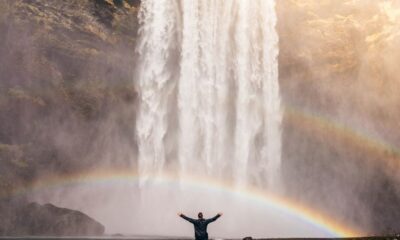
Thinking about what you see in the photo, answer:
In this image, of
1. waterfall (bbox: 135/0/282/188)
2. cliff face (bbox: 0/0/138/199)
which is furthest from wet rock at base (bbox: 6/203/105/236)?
waterfall (bbox: 135/0/282/188)

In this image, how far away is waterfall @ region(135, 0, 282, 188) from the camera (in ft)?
159

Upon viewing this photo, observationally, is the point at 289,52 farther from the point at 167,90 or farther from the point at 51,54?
the point at 51,54

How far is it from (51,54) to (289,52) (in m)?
24.0

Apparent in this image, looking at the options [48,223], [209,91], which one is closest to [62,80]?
[209,91]

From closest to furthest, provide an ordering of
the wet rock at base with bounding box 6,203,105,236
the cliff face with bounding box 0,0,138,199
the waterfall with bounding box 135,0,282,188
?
the wet rock at base with bounding box 6,203,105,236
the cliff face with bounding box 0,0,138,199
the waterfall with bounding box 135,0,282,188

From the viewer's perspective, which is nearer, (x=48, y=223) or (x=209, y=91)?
(x=48, y=223)

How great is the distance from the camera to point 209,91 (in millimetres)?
49656

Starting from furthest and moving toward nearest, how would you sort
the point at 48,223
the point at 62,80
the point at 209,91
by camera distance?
the point at 209,91 → the point at 62,80 → the point at 48,223

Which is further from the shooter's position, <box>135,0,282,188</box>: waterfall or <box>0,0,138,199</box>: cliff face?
<box>135,0,282,188</box>: waterfall

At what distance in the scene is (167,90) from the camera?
1975 inches

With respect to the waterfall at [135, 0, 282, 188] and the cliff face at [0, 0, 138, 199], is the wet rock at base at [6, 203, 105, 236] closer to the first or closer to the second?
the cliff face at [0, 0, 138, 199]

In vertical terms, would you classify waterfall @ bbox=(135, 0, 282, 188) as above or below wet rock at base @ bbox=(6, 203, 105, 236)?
above

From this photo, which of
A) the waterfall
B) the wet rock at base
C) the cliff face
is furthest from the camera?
the waterfall

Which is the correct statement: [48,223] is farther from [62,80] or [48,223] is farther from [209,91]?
[209,91]
